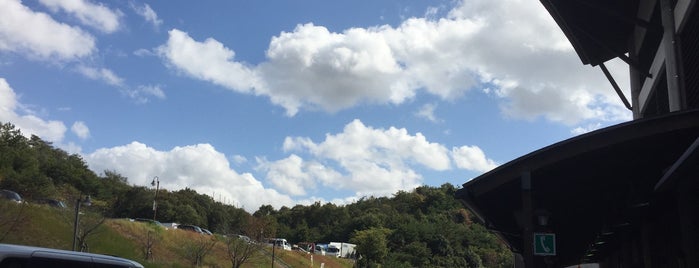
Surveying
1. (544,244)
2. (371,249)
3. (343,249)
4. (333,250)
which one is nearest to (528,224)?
(544,244)

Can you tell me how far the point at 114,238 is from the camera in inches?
1793

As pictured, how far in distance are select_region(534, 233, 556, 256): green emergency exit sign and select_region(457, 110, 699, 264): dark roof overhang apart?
A: 0.84m

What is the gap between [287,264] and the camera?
210 feet

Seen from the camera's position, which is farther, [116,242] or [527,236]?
[116,242]

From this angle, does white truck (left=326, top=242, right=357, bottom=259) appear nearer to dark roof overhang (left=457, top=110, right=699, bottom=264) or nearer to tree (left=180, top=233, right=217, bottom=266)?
tree (left=180, top=233, right=217, bottom=266)

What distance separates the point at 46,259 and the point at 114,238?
1598 inches

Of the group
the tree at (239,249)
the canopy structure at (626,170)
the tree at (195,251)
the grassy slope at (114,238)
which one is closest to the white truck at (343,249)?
the grassy slope at (114,238)

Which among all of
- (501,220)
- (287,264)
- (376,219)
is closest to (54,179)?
(287,264)

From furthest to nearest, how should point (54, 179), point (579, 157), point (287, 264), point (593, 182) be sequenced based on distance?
point (54, 179), point (287, 264), point (593, 182), point (579, 157)

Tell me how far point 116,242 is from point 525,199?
43.2 m

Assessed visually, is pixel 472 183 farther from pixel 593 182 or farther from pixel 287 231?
pixel 287 231

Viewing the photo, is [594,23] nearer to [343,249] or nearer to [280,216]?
[343,249]

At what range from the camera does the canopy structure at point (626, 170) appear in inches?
277

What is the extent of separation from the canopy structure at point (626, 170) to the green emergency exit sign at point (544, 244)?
0.04ft
